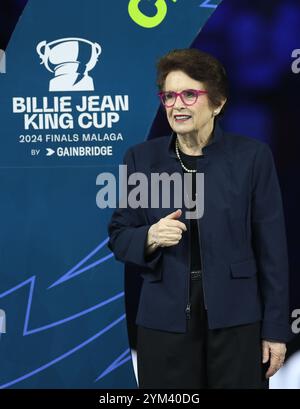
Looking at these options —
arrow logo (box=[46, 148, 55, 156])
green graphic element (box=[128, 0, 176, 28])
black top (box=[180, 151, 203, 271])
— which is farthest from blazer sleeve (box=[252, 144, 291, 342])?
arrow logo (box=[46, 148, 55, 156])

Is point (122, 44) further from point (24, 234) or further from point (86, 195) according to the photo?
point (24, 234)

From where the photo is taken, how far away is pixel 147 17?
2211 millimetres

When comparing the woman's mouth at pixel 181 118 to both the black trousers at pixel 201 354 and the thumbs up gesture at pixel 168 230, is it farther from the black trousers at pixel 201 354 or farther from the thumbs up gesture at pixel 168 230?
the black trousers at pixel 201 354

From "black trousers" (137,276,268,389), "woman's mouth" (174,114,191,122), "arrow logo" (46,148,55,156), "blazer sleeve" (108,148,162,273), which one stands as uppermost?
"woman's mouth" (174,114,191,122)

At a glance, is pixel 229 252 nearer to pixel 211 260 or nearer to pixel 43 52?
pixel 211 260

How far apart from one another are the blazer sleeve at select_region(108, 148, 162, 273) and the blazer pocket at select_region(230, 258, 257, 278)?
0.26 metres

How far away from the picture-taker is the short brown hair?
1.79 metres

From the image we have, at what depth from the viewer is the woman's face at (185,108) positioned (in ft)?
5.89

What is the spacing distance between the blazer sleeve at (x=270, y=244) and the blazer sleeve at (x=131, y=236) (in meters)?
0.36

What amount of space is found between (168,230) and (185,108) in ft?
1.45

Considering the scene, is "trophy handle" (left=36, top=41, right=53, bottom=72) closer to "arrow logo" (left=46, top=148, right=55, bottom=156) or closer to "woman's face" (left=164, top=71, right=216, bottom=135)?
"arrow logo" (left=46, top=148, right=55, bottom=156)

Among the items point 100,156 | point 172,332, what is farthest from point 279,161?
point 172,332

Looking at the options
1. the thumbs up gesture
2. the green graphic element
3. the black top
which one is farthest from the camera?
the green graphic element

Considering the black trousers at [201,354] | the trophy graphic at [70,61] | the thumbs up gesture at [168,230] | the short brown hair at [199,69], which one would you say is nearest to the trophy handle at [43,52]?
the trophy graphic at [70,61]
